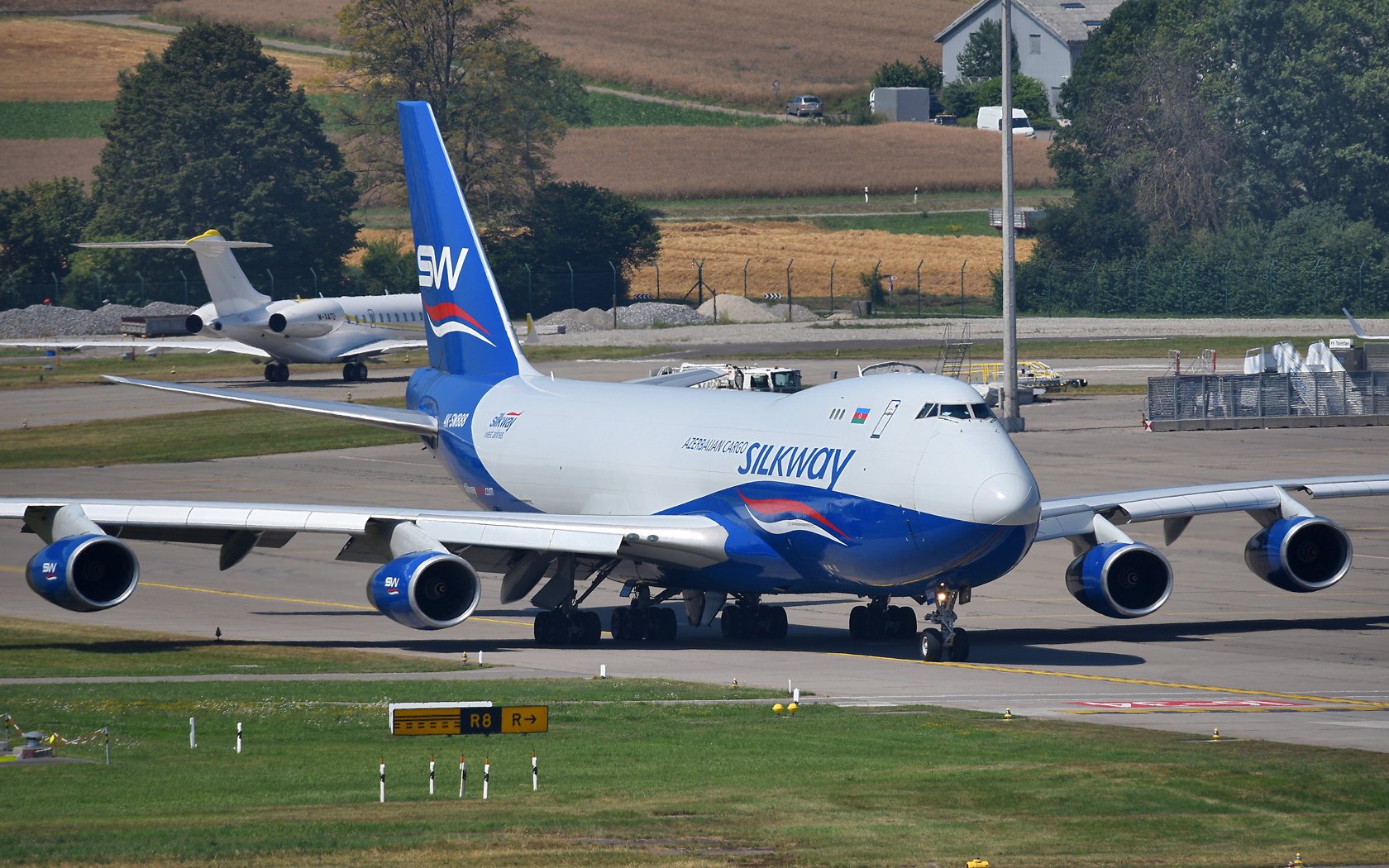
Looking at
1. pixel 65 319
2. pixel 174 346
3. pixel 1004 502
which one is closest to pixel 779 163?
pixel 65 319

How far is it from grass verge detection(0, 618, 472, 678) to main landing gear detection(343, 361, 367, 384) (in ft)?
207

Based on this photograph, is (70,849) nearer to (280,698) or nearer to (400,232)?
(280,698)

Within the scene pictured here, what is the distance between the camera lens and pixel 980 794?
61.5ft

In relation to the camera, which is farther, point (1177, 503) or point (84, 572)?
point (1177, 503)

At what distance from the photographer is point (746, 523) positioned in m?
31.9

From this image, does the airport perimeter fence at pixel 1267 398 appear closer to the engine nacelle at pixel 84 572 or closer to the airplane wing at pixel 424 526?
the airplane wing at pixel 424 526

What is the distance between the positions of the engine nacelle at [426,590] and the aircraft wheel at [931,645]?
7.92m

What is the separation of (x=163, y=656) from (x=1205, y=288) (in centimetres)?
11612

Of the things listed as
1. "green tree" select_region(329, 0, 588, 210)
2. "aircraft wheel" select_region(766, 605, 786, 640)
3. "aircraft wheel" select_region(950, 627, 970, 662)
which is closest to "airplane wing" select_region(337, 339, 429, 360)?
"green tree" select_region(329, 0, 588, 210)

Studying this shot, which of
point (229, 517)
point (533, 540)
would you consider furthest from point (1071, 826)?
point (229, 517)

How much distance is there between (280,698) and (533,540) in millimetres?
7418

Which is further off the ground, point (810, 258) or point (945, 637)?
point (810, 258)

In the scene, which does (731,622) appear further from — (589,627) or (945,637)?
(945,637)

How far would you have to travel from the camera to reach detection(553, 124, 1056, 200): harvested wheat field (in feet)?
604
